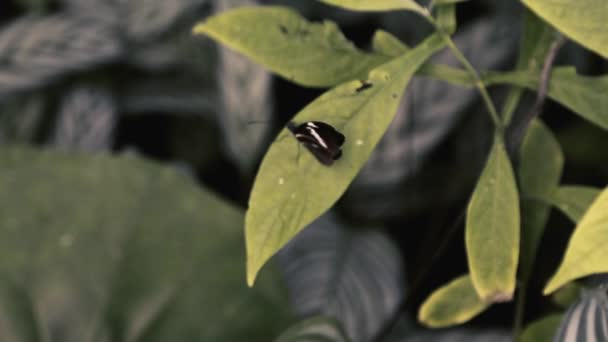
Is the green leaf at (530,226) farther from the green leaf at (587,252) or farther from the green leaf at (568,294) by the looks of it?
the green leaf at (587,252)

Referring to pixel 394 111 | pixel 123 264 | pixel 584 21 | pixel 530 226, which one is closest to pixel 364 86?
pixel 394 111

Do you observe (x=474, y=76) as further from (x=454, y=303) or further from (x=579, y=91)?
(x=454, y=303)

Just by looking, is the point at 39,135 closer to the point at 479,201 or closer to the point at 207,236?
the point at 207,236

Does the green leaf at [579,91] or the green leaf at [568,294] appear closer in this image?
the green leaf at [579,91]

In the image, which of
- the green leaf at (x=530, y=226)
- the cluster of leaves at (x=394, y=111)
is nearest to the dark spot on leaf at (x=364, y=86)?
the cluster of leaves at (x=394, y=111)

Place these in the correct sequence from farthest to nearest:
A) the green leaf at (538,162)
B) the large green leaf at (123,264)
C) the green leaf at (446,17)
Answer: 1. the large green leaf at (123,264)
2. the green leaf at (538,162)
3. the green leaf at (446,17)

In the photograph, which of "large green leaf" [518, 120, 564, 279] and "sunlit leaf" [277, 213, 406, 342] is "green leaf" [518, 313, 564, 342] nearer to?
"large green leaf" [518, 120, 564, 279]
